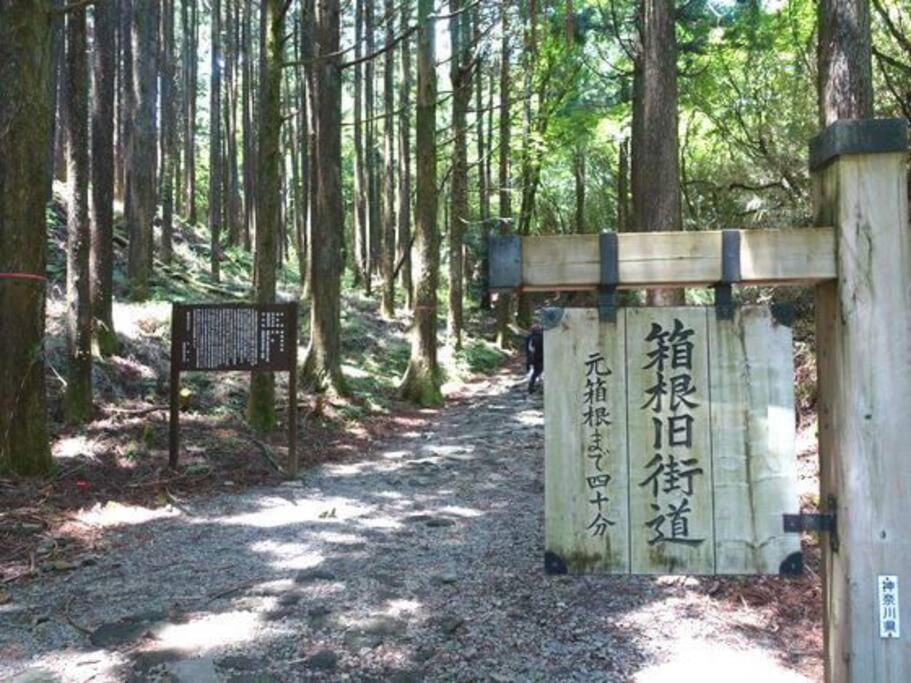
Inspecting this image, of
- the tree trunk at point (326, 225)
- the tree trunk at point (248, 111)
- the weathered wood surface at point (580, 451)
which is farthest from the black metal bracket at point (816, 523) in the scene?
the tree trunk at point (248, 111)

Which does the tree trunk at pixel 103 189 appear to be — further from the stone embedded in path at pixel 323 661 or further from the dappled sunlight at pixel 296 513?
the stone embedded in path at pixel 323 661

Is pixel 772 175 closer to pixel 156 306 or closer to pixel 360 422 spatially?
pixel 360 422

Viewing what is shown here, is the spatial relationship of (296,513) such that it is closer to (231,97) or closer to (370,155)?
(370,155)

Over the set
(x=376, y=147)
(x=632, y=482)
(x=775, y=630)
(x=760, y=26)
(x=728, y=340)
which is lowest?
(x=775, y=630)

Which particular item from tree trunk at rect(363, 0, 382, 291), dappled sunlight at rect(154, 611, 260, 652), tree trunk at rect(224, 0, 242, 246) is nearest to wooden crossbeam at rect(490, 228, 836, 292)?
dappled sunlight at rect(154, 611, 260, 652)

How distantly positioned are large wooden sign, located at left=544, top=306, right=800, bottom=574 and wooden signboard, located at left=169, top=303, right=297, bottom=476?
19.4 ft

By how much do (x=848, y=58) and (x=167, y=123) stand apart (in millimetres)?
24769

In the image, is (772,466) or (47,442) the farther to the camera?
(47,442)

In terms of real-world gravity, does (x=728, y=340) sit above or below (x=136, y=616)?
above

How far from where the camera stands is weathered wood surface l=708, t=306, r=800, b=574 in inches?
114

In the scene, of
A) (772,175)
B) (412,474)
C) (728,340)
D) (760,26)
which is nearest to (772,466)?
(728,340)

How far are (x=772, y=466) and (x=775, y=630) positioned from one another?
9.27 feet

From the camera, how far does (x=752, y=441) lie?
2.93 metres

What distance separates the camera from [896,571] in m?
2.74
